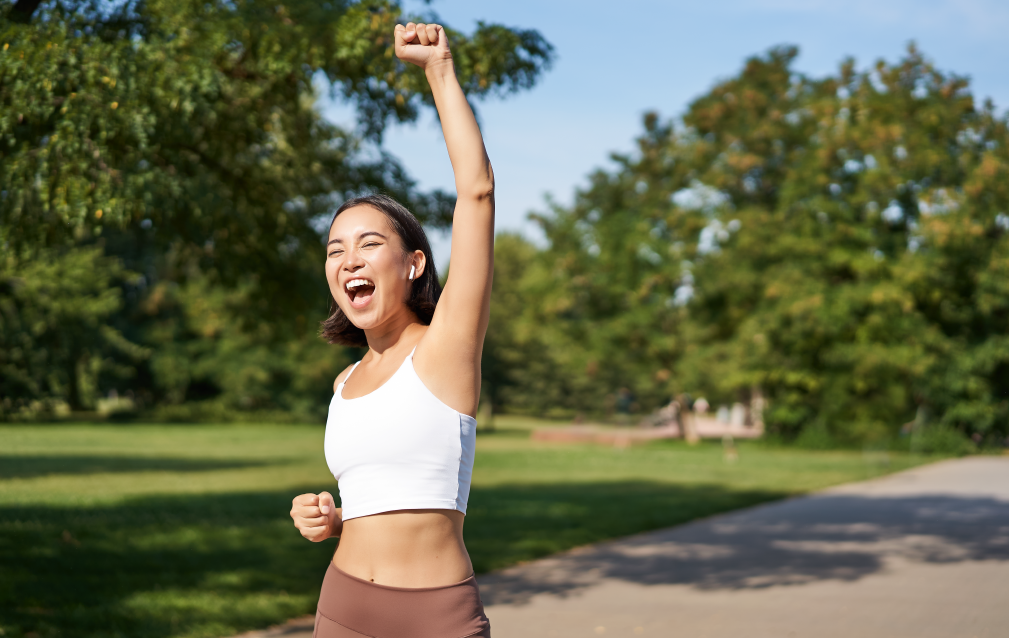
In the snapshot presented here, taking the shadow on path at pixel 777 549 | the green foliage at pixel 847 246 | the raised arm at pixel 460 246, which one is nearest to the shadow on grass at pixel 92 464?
the shadow on path at pixel 777 549

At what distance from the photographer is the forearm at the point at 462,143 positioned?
6.81 feet

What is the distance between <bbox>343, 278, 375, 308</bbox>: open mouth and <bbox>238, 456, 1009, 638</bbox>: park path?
5.03 metres

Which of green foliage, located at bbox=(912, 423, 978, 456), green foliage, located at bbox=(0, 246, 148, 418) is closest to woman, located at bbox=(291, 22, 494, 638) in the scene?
green foliage, located at bbox=(0, 246, 148, 418)

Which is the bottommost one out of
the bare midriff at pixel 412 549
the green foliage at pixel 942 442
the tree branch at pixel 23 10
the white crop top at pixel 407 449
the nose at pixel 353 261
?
the green foliage at pixel 942 442

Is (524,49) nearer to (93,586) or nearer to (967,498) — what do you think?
(93,586)

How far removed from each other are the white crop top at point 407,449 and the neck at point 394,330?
0.15m

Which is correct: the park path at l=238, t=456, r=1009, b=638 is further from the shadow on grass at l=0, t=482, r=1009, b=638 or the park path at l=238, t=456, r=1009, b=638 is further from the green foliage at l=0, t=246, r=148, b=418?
the green foliage at l=0, t=246, r=148, b=418

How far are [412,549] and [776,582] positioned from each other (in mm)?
7761

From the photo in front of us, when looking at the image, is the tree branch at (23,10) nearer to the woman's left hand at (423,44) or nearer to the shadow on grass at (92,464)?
the woman's left hand at (423,44)

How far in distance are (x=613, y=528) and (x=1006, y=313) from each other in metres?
23.5

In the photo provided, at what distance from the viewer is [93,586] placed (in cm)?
808

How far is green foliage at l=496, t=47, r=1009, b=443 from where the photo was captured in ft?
100.0

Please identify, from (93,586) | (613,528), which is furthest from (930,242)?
(93,586)

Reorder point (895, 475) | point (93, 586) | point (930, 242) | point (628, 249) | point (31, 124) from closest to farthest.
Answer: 1. point (31, 124)
2. point (93, 586)
3. point (895, 475)
4. point (930, 242)
5. point (628, 249)
